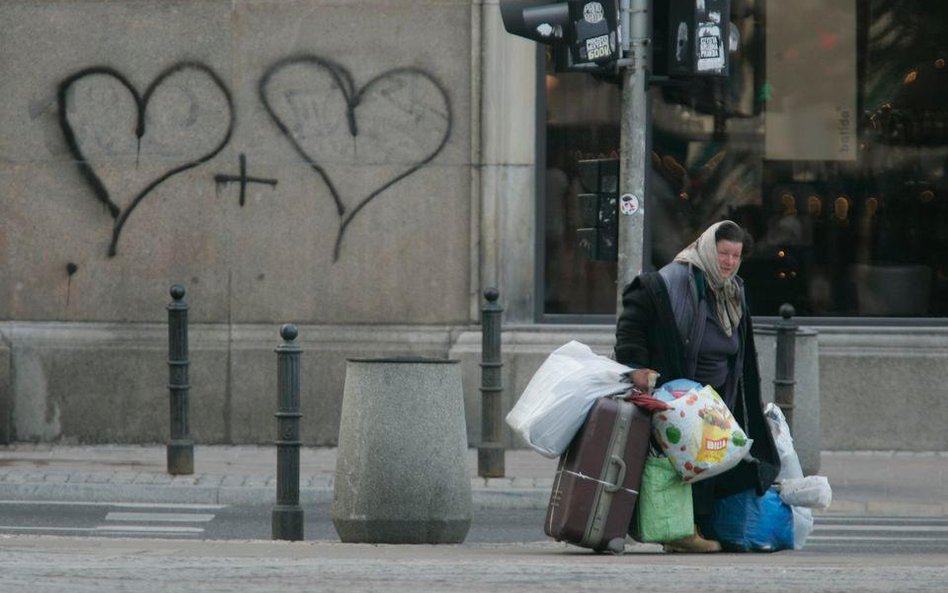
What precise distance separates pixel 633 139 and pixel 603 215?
52cm

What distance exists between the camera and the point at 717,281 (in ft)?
25.7

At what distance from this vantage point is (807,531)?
27.2 ft

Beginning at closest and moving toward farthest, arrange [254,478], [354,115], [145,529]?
[145,529] → [254,478] → [354,115]

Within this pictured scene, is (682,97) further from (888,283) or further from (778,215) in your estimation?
(888,283)

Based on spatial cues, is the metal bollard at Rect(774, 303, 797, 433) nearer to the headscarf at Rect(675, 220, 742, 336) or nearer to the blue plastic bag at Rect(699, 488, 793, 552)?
the blue plastic bag at Rect(699, 488, 793, 552)

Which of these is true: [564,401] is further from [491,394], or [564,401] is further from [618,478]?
[491,394]

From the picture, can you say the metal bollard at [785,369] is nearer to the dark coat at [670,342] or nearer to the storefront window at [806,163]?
the storefront window at [806,163]

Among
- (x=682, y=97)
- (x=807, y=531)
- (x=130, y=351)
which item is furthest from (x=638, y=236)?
(x=130, y=351)

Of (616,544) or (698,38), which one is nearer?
(616,544)

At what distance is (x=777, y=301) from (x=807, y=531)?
19.2ft

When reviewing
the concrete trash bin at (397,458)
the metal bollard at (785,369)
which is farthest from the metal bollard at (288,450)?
the metal bollard at (785,369)

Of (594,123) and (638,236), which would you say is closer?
(638,236)

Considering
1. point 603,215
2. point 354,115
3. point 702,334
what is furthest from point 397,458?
point 354,115

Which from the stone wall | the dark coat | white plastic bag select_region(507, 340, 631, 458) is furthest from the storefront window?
white plastic bag select_region(507, 340, 631, 458)
